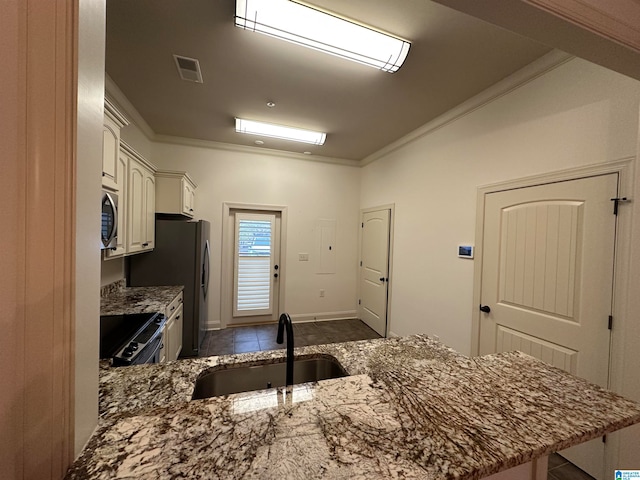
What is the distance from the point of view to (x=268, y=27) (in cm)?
162

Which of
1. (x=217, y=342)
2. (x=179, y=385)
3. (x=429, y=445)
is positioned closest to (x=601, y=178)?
(x=429, y=445)

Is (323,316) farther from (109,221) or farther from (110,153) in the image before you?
(110,153)

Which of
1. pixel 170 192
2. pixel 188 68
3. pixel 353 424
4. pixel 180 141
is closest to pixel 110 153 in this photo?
pixel 188 68

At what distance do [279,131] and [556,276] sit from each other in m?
3.17

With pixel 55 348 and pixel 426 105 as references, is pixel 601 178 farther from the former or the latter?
pixel 55 348

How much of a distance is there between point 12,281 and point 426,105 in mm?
3154

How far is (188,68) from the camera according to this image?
84.7 inches

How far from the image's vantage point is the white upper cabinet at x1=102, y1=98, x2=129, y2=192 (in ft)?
5.73

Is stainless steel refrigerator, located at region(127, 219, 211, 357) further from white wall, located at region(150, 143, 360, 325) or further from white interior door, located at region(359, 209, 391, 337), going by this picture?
white interior door, located at region(359, 209, 391, 337)

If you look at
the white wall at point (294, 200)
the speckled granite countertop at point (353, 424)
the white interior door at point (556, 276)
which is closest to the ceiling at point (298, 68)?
the white wall at point (294, 200)

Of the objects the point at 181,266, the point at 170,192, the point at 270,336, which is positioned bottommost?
the point at 270,336

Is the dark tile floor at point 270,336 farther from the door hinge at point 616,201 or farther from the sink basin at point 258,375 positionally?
the door hinge at point 616,201

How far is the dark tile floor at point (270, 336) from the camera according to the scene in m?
3.38

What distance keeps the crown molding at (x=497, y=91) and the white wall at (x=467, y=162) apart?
1.7 inches
